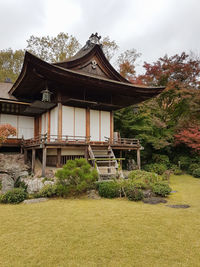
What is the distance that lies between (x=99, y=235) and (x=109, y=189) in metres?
3.89

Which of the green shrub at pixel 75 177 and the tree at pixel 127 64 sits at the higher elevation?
the tree at pixel 127 64

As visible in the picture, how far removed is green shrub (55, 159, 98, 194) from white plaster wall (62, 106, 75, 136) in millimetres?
4234

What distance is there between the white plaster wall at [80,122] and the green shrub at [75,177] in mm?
4585

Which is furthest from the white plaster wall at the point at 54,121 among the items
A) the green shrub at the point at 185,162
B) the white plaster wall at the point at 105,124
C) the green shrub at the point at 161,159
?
the green shrub at the point at 185,162

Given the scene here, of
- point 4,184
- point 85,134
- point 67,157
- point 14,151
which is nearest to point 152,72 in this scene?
point 85,134

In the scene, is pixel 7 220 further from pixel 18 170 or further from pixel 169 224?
pixel 18 170

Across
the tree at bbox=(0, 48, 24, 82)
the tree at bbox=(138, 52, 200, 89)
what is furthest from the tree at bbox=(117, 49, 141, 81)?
the tree at bbox=(0, 48, 24, 82)

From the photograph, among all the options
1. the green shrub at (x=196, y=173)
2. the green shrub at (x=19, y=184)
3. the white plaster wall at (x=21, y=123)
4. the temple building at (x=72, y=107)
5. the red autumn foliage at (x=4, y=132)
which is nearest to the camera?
the green shrub at (x=19, y=184)

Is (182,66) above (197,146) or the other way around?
above

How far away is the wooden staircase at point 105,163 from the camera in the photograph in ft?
33.1

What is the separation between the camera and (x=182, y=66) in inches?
707

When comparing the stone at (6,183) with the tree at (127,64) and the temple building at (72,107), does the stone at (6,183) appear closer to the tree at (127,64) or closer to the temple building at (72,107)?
the temple building at (72,107)

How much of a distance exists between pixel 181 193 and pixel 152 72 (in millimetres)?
12801

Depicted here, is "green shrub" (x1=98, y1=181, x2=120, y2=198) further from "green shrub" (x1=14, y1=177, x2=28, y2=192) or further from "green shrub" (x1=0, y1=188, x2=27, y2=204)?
"green shrub" (x1=14, y1=177, x2=28, y2=192)
